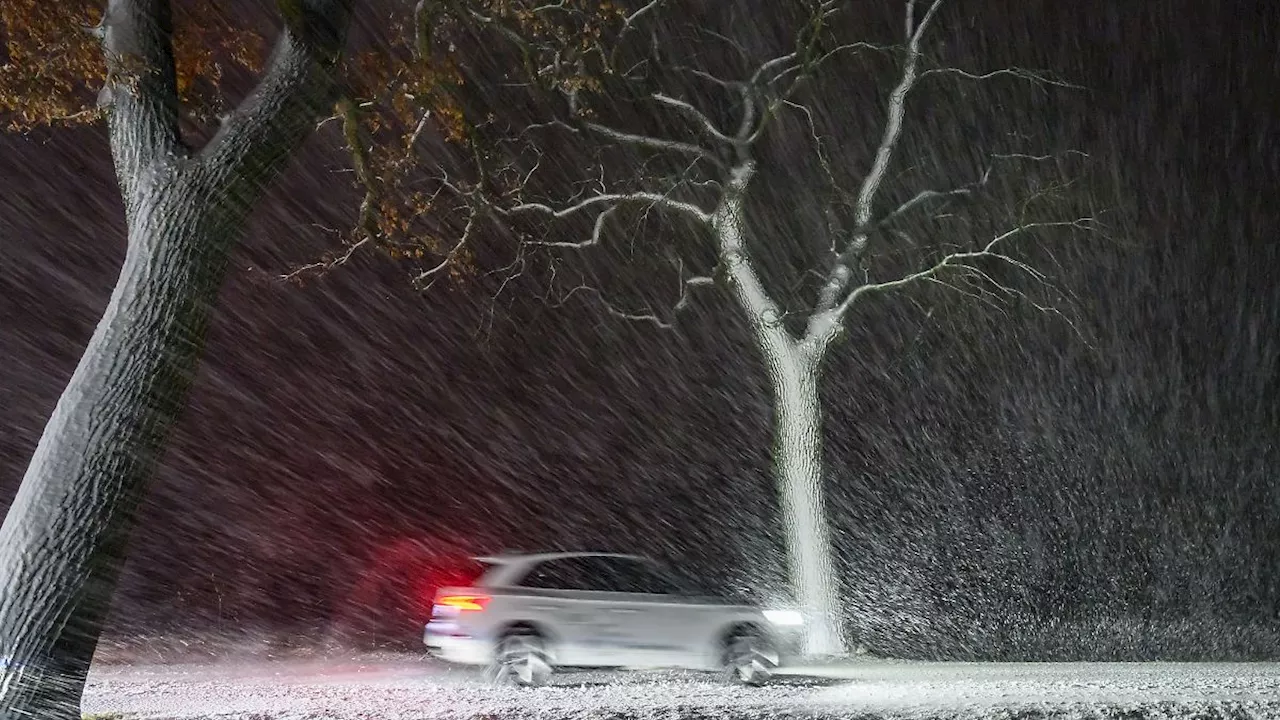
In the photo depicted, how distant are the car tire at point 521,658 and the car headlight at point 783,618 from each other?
7.22 feet

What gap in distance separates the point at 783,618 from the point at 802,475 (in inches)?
127

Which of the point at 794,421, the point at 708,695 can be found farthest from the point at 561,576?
the point at 794,421

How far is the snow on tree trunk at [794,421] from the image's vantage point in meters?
12.2

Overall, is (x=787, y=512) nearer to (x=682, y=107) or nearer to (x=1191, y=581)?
(x=682, y=107)

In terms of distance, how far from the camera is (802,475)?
12430 millimetres

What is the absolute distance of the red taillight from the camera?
27.5 feet

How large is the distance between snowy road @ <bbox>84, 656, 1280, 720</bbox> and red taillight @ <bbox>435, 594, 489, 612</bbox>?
2.18 ft

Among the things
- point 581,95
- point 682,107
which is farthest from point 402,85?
point 682,107

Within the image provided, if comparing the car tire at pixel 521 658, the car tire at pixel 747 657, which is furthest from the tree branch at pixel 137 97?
the car tire at pixel 747 657

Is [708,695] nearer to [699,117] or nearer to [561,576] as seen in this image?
[561,576]

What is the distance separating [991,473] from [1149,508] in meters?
3.03

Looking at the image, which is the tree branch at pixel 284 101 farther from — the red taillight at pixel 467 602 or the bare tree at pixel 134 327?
the red taillight at pixel 467 602

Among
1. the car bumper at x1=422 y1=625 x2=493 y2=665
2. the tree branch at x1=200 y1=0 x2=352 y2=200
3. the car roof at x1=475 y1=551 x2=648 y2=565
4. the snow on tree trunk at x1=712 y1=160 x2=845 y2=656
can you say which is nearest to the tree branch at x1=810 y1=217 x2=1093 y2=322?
the snow on tree trunk at x1=712 y1=160 x2=845 y2=656

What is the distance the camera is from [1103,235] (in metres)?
13.5
